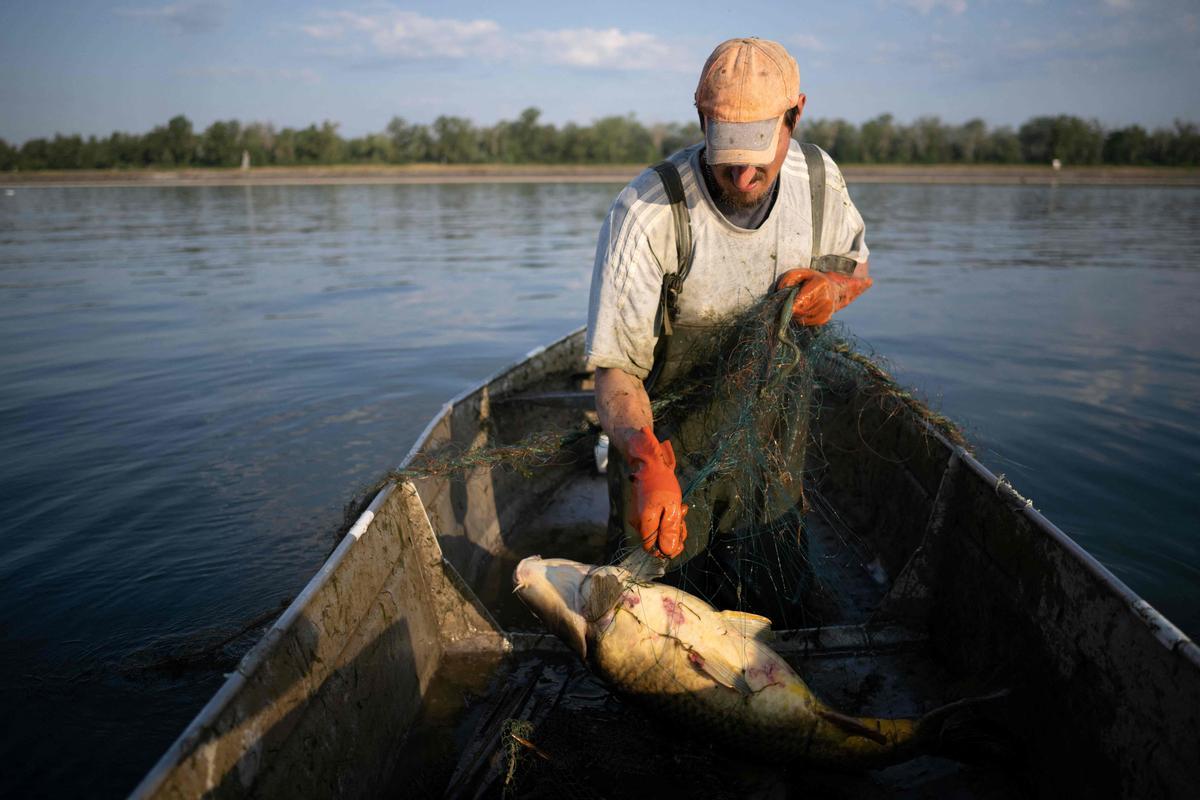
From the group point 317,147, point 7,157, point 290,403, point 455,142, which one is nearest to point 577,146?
point 455,142

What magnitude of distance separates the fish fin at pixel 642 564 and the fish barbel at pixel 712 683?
0.20 metres

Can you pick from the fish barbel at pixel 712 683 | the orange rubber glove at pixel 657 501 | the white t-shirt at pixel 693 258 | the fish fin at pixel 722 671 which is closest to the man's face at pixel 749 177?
the white t-shirt at pixel 693 258

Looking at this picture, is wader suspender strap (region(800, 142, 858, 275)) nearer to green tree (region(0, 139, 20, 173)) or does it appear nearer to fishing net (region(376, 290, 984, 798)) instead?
fishing net (region(376, 290, 984, 798))

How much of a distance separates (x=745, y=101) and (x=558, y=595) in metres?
2.04

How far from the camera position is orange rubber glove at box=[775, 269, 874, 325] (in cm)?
332

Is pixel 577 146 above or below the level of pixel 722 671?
above

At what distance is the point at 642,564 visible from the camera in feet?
9.95

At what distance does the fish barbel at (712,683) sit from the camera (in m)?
2.69

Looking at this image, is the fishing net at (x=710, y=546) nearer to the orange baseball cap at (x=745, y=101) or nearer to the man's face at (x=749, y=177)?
the man's face at (x=749, y=177)

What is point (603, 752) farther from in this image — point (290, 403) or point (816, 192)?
point (290, 403)

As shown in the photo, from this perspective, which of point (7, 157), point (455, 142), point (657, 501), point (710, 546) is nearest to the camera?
→ point (657, 501)

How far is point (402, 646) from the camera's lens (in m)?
3.17

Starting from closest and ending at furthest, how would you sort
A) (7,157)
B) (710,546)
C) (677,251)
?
1. (677,251)
2. (710,546)
3. (7,157)

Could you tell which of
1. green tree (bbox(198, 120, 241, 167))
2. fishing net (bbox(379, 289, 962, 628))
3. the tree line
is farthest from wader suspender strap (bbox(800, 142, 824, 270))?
green tree (bbox(198, 120, 241, 167))
